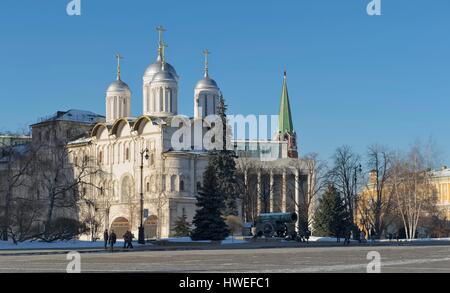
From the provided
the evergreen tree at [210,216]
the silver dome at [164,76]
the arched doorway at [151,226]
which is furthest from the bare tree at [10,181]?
the silver dome at [164,76]

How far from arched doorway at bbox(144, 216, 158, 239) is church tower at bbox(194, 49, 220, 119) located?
13.0m

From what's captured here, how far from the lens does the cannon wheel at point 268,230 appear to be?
62594 mm

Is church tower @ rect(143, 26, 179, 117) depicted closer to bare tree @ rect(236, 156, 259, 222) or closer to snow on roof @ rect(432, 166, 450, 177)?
bare tree @ rect(236, 156, 259, 222)

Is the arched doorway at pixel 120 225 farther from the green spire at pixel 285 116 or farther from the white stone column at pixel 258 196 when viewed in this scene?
the green spire at pixel 285 116

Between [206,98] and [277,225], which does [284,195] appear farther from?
[277,225]

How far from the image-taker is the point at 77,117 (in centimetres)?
9681

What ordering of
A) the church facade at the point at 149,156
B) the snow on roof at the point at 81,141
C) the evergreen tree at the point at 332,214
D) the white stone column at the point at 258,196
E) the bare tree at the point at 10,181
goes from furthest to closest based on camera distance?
the snow on roof at the point at 81,141, the white stone column at the point at 258,196, the church facade at the point at 149,156, the evergreen tree at the point at 332,214, the bare tree at the point at 10,181

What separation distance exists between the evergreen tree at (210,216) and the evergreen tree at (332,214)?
12.4 meters

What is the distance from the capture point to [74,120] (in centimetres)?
9550

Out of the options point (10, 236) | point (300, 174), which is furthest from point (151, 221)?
point (10, 236)

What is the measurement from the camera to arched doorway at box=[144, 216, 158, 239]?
81719mm
